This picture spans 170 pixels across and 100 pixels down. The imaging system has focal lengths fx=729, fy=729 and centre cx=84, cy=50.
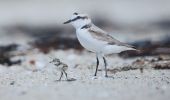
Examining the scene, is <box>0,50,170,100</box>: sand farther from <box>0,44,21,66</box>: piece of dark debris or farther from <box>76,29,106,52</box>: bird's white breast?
<box>0,44,21,66</box>: piece of dark debris

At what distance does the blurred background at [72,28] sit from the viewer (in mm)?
17531

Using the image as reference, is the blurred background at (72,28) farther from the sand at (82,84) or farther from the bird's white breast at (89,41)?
the bird's white breast at (89,41)

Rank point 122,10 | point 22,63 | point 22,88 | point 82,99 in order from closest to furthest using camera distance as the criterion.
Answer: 1. point 82,99
2. point 22,88
3. point 22,63
4. point 122,10

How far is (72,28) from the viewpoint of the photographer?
2392 cm

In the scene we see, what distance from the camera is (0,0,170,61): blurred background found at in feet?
57.5

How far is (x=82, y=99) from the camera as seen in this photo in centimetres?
958

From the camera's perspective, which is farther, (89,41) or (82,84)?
(89,41)

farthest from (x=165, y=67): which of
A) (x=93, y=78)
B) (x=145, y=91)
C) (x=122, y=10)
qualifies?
(x=122, y=10)

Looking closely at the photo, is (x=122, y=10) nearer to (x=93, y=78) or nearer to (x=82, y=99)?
(x=93, y=78)

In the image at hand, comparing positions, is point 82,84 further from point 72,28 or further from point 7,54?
point 72,28

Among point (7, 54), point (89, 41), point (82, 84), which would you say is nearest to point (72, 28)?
point (7, 54)

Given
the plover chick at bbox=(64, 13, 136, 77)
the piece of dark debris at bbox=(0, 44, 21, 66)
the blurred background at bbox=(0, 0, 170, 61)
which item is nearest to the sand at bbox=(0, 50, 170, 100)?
the plover chick at bbox=(64, 13, 136, 77)

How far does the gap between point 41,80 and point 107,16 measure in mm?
16497

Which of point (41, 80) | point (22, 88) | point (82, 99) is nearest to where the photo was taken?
point (82, 99)
